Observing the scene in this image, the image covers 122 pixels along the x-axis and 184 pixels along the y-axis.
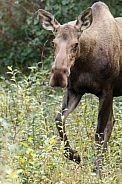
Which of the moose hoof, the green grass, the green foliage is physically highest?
the green foliage

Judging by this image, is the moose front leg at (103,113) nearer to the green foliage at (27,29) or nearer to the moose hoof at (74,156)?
the moose hoof at (74,156)

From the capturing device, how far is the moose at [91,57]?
8.84 metres

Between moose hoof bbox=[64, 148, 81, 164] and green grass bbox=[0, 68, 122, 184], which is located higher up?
green grass bbox=[0, 68, 122, 184]

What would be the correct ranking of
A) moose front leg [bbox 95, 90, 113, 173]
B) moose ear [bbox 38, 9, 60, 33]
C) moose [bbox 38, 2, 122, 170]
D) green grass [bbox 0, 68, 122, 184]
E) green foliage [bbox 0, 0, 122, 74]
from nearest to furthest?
green grass [bbox 0, 68, 122, 184], moose [bbox 38, 2, 122, 170], moose ear [bbox 38, 9, 60, 33], moose front leg [bbox 95, 90, 113, 173], green foliage [bbox 0, 0, 122, 74]

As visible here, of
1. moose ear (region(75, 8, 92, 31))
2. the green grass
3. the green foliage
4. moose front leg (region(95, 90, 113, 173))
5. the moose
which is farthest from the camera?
the green foliage

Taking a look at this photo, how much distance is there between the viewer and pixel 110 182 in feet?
25.1

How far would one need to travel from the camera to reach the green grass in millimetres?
7645

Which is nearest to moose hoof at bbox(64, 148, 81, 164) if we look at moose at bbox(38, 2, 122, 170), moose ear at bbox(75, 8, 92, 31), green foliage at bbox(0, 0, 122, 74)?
moose at bbox(38, 2, 122, 170)

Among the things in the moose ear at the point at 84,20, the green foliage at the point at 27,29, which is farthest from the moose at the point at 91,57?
the green foliage at the point at 27,29

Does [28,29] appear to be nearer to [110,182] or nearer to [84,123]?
[84,123]

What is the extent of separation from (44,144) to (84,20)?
1.91m

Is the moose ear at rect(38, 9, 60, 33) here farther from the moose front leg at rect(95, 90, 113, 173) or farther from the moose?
the moose front leg at rect(95, 90, 113, 173)

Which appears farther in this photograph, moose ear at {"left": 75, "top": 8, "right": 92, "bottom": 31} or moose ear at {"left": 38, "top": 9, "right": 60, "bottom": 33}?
moose ear at {"left": 38, "top": 9, "right": 60, "bottom": 33}

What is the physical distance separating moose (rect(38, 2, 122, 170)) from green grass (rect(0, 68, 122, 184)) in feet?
0.84
